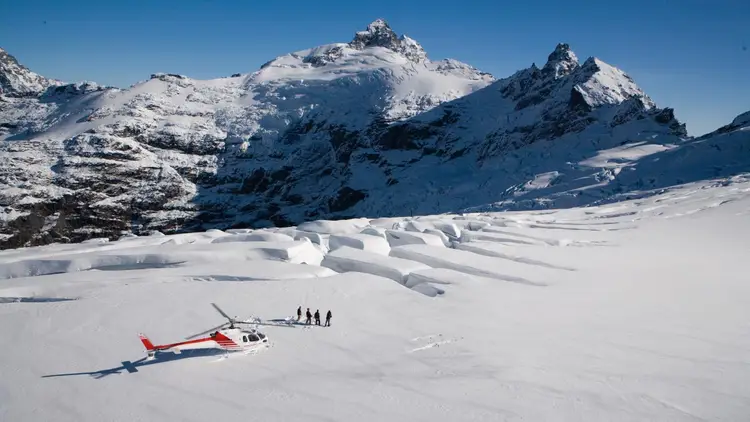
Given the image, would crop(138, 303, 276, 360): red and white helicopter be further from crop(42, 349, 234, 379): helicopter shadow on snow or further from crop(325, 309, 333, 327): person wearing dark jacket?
crop(325, 309, 333, 327): person wearing dark jacket

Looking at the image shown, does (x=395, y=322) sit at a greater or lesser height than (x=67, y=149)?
lesser

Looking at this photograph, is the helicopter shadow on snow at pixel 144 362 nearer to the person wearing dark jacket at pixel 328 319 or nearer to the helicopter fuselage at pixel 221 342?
the helicopter fuselage at pixel 221 342

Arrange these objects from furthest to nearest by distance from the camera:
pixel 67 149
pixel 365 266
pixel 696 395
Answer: pixel 67 149 → pixel 365 266 → pixel 696 395

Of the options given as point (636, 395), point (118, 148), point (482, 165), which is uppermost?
point (118, 148)

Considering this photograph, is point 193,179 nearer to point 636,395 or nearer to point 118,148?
point 118,148

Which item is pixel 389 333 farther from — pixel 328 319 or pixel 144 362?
pixel 144 362

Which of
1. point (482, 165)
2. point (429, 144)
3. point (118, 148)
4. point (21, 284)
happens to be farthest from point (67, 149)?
point (21, 284)

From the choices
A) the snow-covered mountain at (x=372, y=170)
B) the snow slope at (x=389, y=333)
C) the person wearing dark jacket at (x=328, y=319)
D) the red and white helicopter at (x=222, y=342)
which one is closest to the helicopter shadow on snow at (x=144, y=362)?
the snow slope at (x=389, y=333)

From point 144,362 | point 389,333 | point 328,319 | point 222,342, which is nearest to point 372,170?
point 328,319
